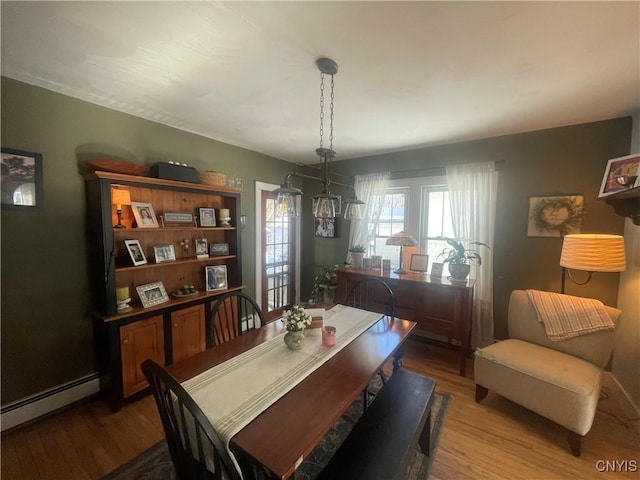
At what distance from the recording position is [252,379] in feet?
4.15

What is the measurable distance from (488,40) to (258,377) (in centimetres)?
213

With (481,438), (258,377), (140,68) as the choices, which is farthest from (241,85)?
(481,438)

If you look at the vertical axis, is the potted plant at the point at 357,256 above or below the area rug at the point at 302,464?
above

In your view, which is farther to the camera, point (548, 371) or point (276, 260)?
point (276, 260)

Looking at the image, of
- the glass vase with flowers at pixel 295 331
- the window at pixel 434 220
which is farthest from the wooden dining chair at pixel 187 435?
the window at pixel 434 220

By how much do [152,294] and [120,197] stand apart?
90 cm

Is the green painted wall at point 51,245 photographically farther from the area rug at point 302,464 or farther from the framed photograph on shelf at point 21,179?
the area rug at point 302,464

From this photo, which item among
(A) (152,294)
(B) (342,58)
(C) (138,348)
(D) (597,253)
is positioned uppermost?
(B) (342,58)

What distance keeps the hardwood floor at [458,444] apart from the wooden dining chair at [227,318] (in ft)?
2.55

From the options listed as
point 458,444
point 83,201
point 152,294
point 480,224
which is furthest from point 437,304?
point 83,201

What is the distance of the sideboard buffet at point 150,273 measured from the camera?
199 cm

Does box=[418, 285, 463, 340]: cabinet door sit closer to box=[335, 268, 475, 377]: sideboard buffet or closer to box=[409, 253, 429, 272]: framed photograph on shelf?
box=[335, 268, 475, 377]: sideboard buffet

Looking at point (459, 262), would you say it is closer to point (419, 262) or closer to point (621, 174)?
point (419, 262)

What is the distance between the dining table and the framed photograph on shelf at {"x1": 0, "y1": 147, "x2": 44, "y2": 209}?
5.56 ft
